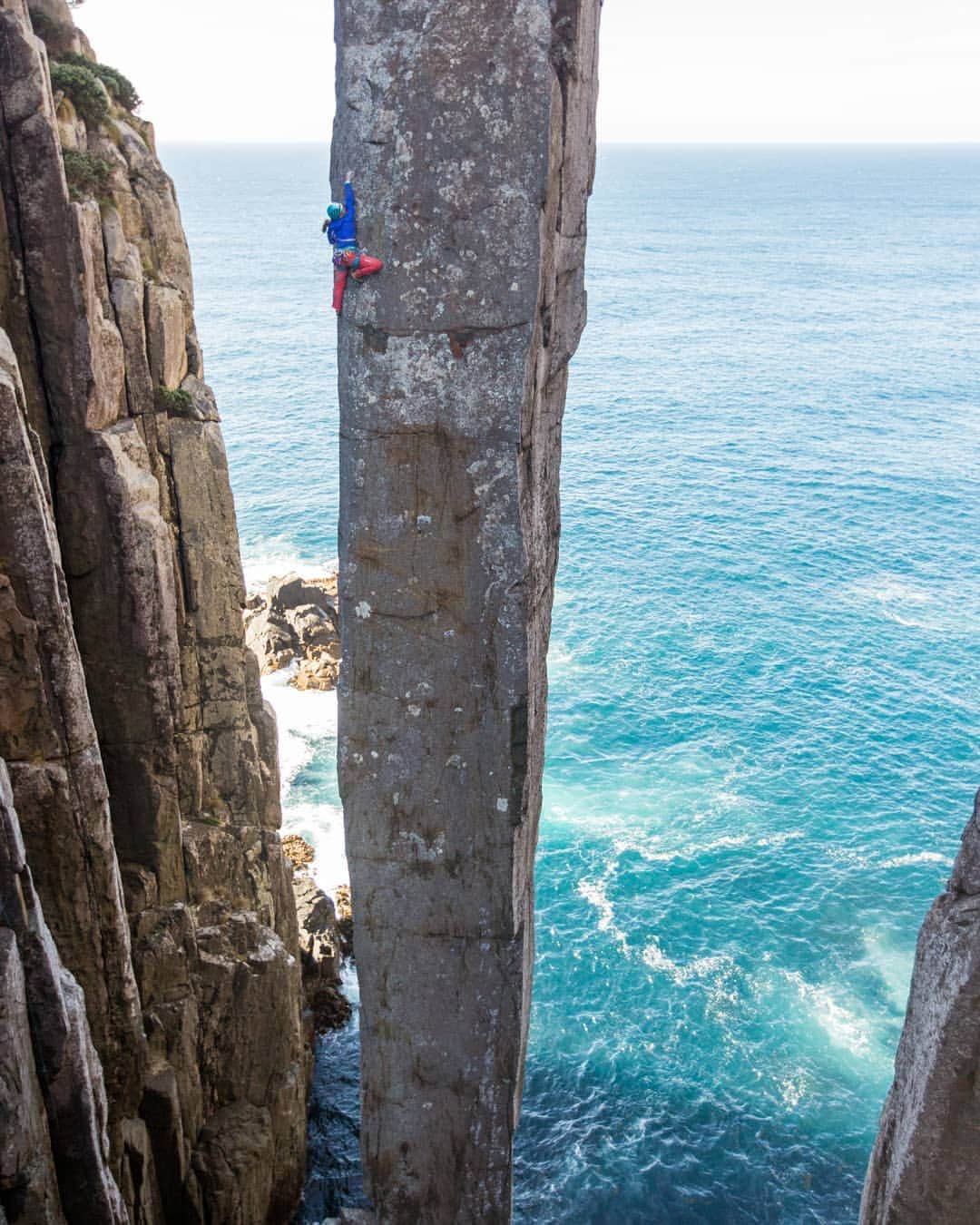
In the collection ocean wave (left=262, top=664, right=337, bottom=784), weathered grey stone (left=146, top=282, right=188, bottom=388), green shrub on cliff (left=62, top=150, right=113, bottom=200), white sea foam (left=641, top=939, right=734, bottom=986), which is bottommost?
white sea foam (left=641, top=939, right=734, bottom=986)

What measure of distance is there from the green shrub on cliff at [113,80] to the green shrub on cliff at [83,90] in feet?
0.60

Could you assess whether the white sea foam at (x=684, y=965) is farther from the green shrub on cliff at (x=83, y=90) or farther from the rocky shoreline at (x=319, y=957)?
the green shrub on cliff at (x=83, y=90)

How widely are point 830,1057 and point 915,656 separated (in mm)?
21350

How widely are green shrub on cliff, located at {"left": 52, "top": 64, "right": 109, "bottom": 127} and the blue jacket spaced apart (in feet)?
27.5

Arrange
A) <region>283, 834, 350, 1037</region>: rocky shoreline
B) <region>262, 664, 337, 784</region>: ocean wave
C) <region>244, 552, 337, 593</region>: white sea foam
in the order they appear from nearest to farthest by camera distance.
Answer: <region>283, 834, 350, 1037</region>: rocky shoreline → <region>262, 664, 337, 784</region>: ocean wave → <region>244, 552, 337, 593</region>: white sea foam

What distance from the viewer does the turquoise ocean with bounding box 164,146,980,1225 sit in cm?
2491

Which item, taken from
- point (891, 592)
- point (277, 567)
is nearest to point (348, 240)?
point (277, 567)

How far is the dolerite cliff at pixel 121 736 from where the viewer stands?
12055 mm

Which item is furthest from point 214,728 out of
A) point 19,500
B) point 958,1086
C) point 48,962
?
point 958,1086

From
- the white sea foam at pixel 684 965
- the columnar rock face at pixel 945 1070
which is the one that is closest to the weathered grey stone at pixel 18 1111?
the columnar rock face at pixel 945 1070

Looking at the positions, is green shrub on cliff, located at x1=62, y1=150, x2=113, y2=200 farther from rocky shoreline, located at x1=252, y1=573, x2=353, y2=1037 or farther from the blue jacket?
rocky shoreline, located at x1=252, y1=573, x2=353, y2=1037

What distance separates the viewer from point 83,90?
1711cm

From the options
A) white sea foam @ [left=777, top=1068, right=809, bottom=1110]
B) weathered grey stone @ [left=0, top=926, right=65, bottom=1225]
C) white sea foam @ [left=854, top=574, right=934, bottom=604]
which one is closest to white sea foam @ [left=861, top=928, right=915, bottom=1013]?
white sea foam @ [left=777, top=1068, right=809, bottom=1110]

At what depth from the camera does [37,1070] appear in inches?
443
